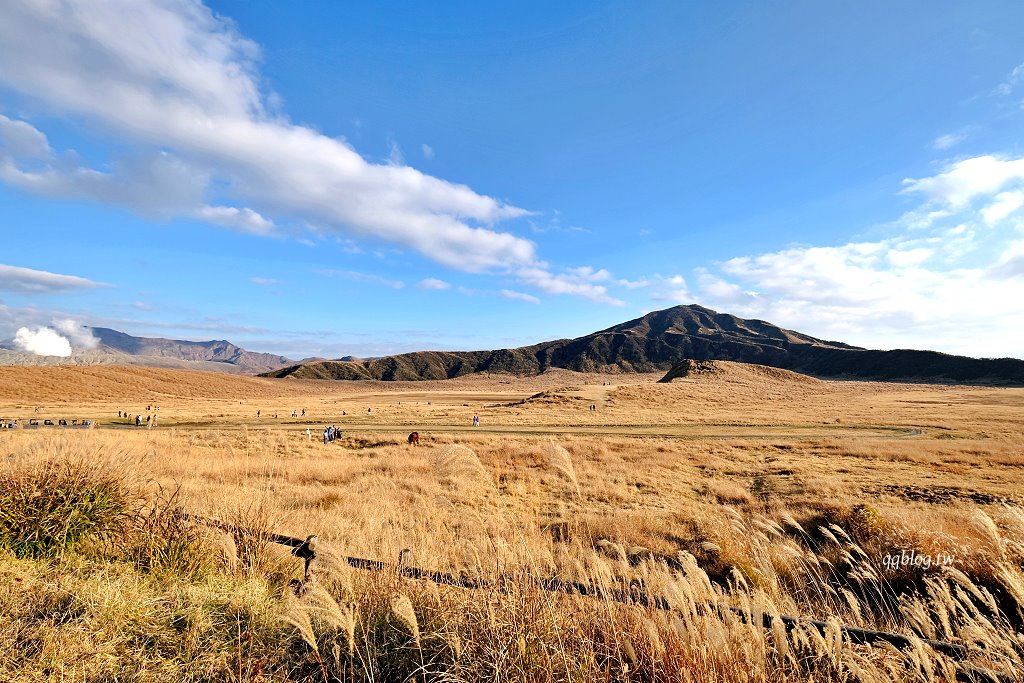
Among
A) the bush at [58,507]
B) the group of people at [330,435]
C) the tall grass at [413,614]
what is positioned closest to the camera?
the tall grass at [413,614]

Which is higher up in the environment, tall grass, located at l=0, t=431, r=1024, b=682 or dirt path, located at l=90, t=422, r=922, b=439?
tall grass, located at l=0, t=431, r=1024, b=682

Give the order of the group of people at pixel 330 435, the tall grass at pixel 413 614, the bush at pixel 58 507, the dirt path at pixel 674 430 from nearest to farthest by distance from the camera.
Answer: the tall grass at pixel 413 614, the bush at pixel 58 507, the group of people at pixel 330 435, the dirt path at pixel 674 430

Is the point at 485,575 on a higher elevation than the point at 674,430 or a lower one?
higher

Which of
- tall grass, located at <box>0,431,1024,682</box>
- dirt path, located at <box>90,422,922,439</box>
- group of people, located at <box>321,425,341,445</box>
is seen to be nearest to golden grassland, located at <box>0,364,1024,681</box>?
tall grass, located at <box>0,431,1024,682</box>

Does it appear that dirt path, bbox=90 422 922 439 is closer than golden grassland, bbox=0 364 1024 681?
No

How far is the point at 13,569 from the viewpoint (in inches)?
177

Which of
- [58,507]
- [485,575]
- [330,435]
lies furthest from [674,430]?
[58,507]

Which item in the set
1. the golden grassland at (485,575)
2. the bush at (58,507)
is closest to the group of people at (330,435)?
the golden grassland at (485,575)

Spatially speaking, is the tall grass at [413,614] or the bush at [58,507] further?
the bush at [58,507]

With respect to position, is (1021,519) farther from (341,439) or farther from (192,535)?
(341,439)

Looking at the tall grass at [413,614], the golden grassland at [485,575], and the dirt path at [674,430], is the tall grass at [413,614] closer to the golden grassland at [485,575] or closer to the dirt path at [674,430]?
the golden grassland at [485,575]

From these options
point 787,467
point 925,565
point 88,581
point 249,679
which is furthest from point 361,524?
point 787,467

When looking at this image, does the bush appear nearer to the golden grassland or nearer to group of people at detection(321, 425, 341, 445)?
the golden grassland

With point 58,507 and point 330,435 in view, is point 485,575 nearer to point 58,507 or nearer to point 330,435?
point 58,507
